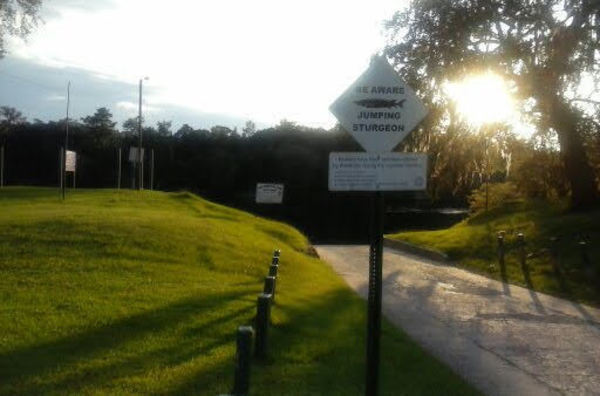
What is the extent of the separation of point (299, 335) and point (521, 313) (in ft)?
19.4

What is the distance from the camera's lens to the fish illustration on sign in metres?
6.73

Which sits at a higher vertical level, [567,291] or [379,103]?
[379,103]

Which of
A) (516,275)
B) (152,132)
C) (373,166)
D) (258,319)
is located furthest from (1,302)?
(152,132)

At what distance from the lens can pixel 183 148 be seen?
10406 centimetres

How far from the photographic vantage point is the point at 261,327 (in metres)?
9.26

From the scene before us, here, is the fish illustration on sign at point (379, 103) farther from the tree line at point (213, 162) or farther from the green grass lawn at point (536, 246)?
the tree line at point (213, 162)

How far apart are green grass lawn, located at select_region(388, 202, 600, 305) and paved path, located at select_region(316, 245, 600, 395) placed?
3.09 ft

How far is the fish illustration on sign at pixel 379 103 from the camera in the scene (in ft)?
22.1

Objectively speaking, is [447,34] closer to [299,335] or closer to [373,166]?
[299,335]

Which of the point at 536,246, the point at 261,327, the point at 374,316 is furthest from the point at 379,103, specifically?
the point at 536,246

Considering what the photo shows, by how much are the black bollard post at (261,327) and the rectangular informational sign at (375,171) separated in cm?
Result: 300

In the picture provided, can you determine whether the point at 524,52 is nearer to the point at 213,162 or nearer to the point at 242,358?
the point at 242,358

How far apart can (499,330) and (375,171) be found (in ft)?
24.5

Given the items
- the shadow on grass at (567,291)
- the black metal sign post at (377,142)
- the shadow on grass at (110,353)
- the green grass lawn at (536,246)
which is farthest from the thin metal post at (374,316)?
the green grass lawn at (536,246)
